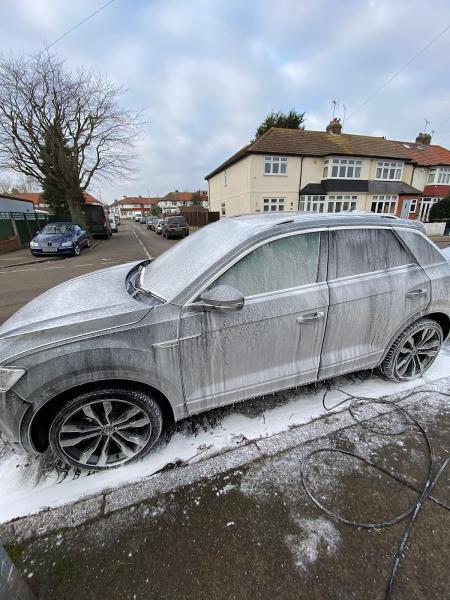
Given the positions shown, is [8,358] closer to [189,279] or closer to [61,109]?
[189,279]

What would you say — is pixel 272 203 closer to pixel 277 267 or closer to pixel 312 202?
pixel 312 202

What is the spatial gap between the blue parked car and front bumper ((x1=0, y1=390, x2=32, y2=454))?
1322cm

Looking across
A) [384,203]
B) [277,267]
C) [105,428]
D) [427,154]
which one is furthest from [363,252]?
[427,154]

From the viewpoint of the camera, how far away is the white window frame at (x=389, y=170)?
84.7ft

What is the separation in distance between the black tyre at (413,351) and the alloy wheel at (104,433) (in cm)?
240

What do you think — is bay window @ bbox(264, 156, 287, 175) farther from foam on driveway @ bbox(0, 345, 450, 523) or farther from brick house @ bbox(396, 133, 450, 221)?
A: foam on driveway @ bbox(0, 345, 450, 523)

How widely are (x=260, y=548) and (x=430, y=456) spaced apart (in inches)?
58.7

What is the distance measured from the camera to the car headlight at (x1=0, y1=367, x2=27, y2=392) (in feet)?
5.51

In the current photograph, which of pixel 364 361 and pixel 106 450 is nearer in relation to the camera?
pixel 106 450

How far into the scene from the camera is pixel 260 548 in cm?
160

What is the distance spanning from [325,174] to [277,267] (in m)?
26.2

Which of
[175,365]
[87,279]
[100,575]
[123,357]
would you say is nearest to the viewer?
[100,575]

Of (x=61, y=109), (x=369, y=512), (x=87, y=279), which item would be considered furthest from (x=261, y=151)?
(x=369, y=512)

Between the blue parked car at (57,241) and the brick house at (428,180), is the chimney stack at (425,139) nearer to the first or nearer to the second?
the brick house at (428,180)
